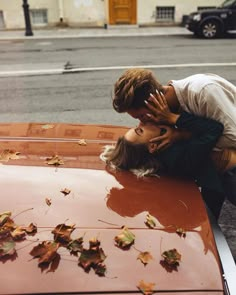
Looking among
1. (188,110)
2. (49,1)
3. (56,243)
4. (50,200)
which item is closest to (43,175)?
(50,200)

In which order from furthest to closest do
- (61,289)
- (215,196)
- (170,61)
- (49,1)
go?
(49,1)
(170,61)
(215,196)
(61,289)

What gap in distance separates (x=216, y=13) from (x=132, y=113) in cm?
1450

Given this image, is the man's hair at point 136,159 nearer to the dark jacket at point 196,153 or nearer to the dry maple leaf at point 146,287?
the dark jacket at point 196,153

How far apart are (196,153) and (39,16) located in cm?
1936

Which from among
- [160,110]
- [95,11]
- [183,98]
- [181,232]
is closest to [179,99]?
[183,98]

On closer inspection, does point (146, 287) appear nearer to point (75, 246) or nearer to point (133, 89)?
point (75, 246)

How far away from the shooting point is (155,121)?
240cm

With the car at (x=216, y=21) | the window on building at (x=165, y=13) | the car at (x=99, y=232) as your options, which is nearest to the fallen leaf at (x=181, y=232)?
the car at (x=99, y=232)

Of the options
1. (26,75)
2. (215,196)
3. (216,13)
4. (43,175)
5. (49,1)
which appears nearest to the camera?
(43,175)

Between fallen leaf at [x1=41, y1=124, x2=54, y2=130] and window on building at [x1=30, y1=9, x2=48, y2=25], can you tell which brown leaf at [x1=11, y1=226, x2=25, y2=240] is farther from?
window on building at [x1=30, y1=9, x2=48, y2=25]

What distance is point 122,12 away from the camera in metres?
19.8

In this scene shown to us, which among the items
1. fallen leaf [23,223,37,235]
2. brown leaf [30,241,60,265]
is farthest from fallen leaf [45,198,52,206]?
brown leaf [30,241,60,265]

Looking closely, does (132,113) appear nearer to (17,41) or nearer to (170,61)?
(170,61)

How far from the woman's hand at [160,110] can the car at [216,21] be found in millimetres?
14301
